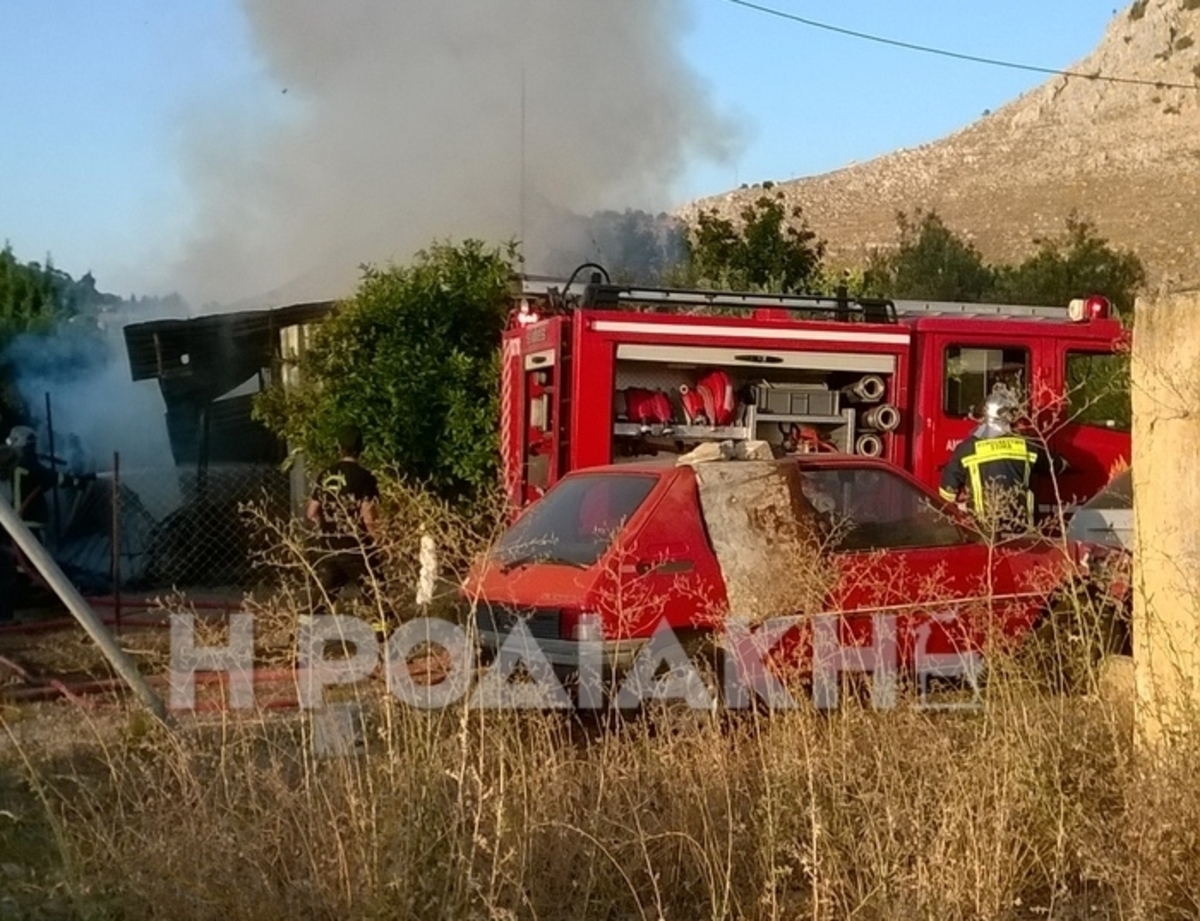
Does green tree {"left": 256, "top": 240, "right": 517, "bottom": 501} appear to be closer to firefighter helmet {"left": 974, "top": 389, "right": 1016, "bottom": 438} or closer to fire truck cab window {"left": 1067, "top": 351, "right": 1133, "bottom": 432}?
firefighter helmet {"left": 974, "top": 389, "right": 1016, "bottom": 438}

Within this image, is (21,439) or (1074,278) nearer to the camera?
(21,439)

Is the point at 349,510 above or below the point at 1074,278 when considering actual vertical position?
below

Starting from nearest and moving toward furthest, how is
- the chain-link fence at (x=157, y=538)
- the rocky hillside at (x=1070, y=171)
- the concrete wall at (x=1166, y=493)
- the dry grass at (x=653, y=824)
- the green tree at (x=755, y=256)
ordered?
the dry grass at (x=653, y=824)
the concrete wall at (x=1166, y=493)
the chain-link fence at (x=157, y=538)
the green tree at (x=755, y=256)
the rocky hillside at (x=1070, y=171)

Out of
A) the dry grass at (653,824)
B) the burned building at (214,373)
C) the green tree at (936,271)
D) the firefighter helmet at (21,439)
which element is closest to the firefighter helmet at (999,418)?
the dry grass at (653,824)

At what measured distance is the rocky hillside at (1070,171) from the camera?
56375 mm

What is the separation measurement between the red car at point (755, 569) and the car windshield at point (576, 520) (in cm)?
1

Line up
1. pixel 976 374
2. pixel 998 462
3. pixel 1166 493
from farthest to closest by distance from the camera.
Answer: pixel 976 374
pixel 998 462
pixel 1166 493

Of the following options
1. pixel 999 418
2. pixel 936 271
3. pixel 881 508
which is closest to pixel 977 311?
pixel 999 418

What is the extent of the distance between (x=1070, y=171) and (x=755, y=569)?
207ft

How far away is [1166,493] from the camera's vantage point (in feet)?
19.0

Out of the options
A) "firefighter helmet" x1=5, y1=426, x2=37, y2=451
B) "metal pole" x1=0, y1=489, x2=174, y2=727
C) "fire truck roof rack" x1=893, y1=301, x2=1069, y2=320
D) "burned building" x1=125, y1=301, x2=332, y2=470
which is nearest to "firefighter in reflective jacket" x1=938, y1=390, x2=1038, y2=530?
"fire truck roof rack" x1=893, y1=301, x2=1069, y2=320

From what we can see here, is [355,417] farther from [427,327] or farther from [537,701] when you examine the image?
[537,701]

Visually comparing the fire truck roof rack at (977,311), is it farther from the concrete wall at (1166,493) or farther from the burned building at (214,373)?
the concrete wall at (1166,493)

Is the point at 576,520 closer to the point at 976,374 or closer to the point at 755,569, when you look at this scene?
the point at 755,569
